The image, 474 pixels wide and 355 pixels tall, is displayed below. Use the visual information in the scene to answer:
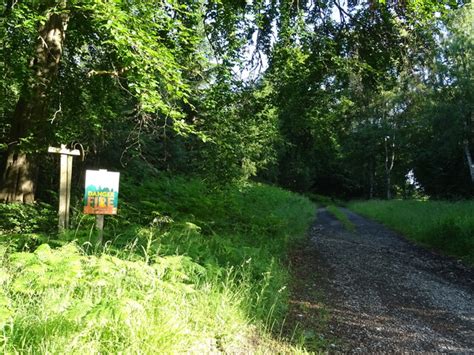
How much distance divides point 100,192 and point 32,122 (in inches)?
161

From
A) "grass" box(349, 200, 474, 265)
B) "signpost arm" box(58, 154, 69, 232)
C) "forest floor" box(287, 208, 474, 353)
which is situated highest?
"signpost arm" box(58, 154, 69, 232)

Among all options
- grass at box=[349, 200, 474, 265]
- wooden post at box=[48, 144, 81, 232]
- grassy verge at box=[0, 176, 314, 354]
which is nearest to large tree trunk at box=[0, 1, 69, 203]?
wooden post at box=[48, 144, 81, 232]

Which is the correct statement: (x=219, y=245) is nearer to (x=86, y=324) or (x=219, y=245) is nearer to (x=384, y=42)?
(x=86, y=324)

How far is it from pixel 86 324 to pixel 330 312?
3460 millimetres

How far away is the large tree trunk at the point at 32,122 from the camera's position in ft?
28.2

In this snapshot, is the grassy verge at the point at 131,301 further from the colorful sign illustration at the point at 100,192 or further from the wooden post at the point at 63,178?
the wooden post at the point at 63,178

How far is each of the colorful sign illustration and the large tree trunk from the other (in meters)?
3.64

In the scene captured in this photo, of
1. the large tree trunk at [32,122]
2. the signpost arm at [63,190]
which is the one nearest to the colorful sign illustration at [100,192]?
the signpost arm at [63,190]

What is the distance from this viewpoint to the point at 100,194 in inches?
226

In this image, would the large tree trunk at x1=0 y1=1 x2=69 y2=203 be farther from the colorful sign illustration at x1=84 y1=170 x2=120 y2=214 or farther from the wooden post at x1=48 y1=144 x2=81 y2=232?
the colorful sign illustration at x1=84 y1=170 x2=120 y2=214

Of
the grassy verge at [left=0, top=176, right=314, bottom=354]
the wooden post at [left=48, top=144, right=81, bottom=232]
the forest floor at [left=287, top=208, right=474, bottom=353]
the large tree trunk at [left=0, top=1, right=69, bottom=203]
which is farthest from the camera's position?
the large tree trunk at [left=0, top=1, right=69, bottom=203]

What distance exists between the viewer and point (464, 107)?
21188mm

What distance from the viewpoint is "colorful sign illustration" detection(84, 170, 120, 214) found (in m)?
5.65

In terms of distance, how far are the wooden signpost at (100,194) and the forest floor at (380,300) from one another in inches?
116
